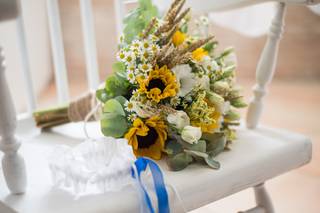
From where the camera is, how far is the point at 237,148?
0.85 meters

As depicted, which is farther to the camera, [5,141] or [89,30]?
[89,30]

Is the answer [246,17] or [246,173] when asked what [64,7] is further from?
[246,173]

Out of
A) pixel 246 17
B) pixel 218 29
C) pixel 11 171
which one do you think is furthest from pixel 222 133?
pixel 218 29

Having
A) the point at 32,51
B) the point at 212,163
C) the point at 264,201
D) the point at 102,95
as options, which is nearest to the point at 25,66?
the point at 102,95

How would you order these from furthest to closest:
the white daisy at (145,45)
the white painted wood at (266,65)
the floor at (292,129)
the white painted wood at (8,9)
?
the floor at (292,129)
the white painted wood at (266,65)
the white daisy at (145,45)
the white painted wood at (8,9)

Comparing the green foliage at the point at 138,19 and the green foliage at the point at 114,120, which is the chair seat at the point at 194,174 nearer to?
the green foliage at the point at 114,120

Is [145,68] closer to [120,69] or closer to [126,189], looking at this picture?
[120,69]

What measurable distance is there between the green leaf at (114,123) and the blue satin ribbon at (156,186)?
0.08 meters

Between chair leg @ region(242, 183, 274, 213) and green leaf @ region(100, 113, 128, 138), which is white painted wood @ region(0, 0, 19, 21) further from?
chair leg @ region(242, 183, 274, 213)

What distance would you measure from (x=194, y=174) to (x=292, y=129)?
136cm

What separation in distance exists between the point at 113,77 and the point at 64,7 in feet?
6.43

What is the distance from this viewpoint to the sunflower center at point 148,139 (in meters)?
0.79

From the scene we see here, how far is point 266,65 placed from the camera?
92cm

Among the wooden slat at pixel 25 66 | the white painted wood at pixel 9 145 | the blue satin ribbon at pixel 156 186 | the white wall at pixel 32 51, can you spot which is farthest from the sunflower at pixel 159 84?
the white wall at pixel 32 51
